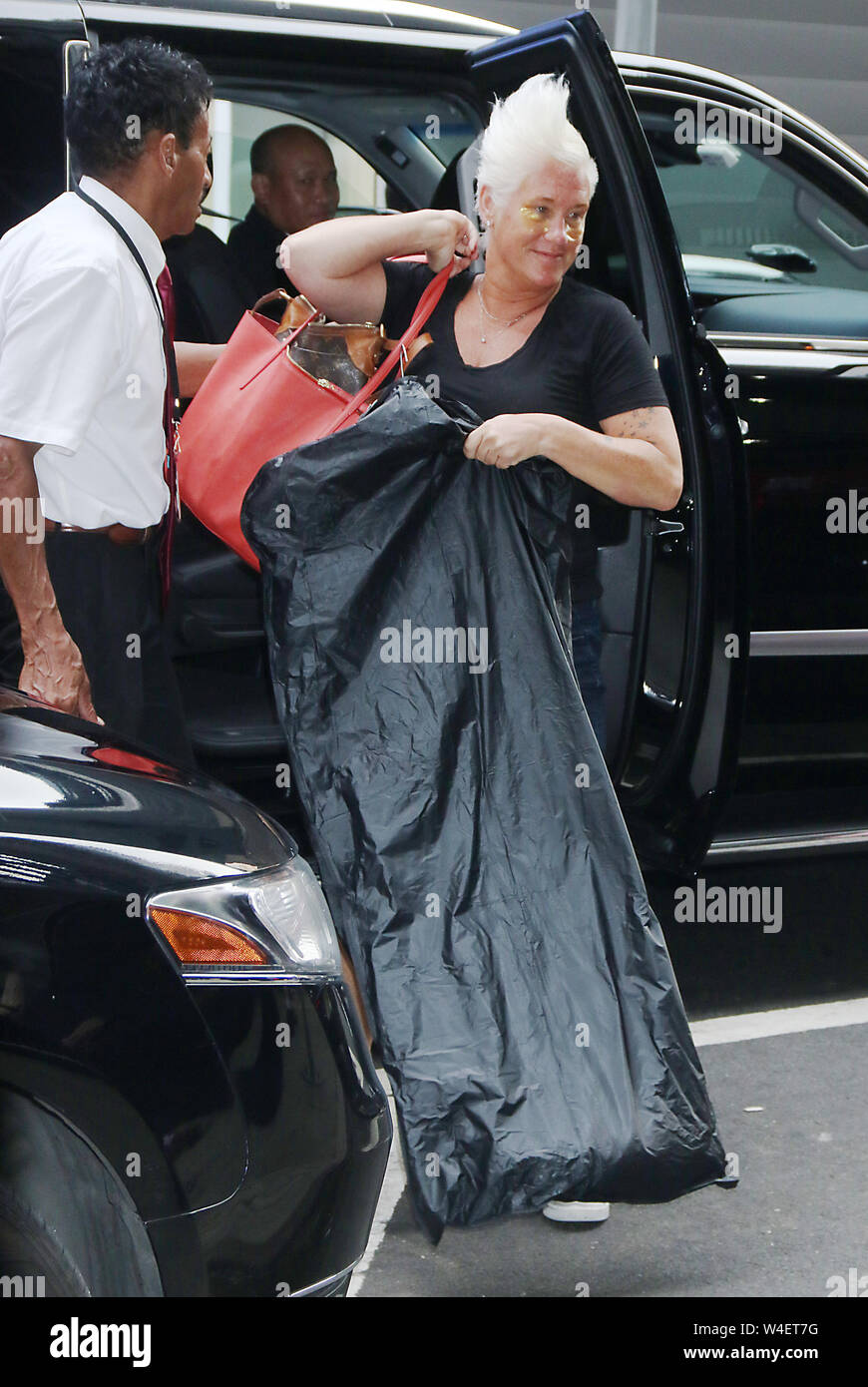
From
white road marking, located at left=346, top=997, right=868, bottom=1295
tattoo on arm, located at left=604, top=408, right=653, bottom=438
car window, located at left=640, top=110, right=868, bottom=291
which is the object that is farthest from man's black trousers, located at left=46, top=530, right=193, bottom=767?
car window, located at left=640, top=110, right=868, bottom=291

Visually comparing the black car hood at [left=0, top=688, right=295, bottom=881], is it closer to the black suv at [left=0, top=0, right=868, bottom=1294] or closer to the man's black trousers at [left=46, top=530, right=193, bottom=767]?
the black suv at [left=0, top=0, right=868, bottom=1294]

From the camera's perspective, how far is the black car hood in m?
1.82

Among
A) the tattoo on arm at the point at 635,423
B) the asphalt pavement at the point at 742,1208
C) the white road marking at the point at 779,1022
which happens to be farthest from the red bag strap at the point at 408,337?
the white road marking at the point at 779,1022

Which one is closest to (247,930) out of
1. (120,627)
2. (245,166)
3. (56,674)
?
(56,674)

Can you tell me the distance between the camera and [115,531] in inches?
107

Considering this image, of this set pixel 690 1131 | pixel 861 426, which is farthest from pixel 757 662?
pixel 690 1131

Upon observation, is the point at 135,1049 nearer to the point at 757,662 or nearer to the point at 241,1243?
the point at 241,1243

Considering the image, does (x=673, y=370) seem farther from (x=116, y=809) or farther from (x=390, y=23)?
(x=116, y=809)

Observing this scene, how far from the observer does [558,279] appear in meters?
2.75

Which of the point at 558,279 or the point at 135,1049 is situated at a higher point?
the point at 558,279

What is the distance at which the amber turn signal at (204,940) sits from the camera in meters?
1.81

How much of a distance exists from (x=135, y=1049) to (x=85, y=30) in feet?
6.96

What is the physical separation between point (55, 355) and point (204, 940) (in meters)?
1.12

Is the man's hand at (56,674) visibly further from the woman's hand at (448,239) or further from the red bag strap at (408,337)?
the woman's hand at (448,239)
